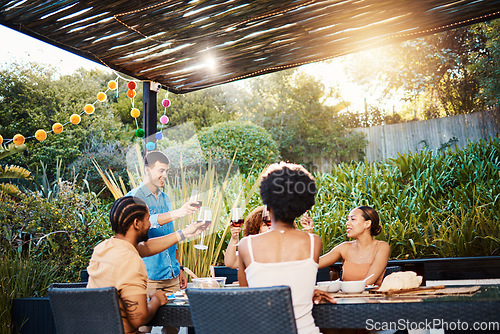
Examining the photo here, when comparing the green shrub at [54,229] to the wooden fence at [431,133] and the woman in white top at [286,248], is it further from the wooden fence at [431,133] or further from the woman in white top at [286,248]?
the wooden fence at [431,133]

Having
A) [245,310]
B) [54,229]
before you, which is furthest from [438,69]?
[245,310]

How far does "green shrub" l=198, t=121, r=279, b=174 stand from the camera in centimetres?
1073

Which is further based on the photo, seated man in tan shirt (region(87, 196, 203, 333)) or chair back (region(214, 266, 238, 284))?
chair back (region(214, 266, 238, 284))

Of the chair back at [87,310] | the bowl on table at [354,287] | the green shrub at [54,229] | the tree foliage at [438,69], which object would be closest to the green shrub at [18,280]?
the green shrub at [54,229]

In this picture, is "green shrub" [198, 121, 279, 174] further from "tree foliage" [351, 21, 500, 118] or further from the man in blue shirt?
the man in blue shirt

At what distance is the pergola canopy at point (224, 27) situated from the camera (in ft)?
9.70

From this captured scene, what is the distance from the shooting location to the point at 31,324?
10.8 feet

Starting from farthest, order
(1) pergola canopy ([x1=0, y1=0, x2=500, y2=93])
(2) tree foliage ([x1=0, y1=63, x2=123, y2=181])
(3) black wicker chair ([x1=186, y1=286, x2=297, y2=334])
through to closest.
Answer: (2) tree foliage ([x1=0, y1=63, x2=123, y2=181]) → (1) pergola canopy ([x1=0, y1=0, x2=500, y2=93]) → (3) black wicker chair ([x1=186, y1=286, x2=297, y2=334])

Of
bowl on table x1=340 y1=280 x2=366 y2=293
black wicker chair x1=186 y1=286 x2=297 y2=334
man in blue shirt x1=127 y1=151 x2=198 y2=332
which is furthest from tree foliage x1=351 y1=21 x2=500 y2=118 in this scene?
black wicker chair x1=186 y1=286 x2=297 y2=334

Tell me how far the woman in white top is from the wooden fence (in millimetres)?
9622

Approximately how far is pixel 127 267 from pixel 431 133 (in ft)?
36.0

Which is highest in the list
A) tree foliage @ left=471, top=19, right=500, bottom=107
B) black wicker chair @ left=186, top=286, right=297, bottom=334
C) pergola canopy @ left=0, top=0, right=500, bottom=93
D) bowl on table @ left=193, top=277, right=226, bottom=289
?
tree foliage @ left=471, top=19, right=500, bottom=107

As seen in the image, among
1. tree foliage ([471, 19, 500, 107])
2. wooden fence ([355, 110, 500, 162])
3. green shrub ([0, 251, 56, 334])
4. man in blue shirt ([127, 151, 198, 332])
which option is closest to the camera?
man in blue shirt ([127, 151, 198, 332])

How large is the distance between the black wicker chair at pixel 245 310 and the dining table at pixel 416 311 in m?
0.05
